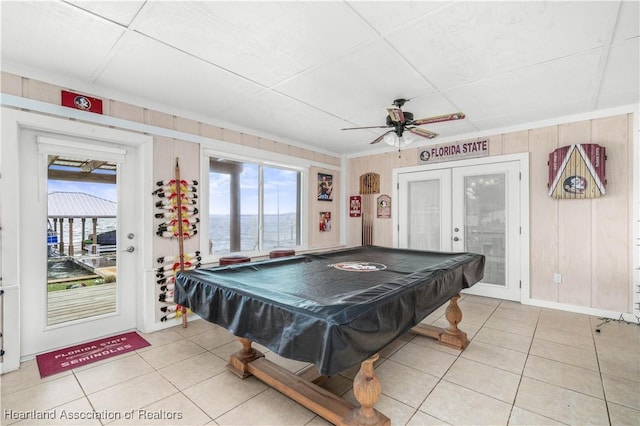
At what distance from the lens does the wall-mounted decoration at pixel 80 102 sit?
272 centimetres

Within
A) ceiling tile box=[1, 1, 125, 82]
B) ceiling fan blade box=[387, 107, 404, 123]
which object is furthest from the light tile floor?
ceiling tile box=[1, 1, 125, 82]

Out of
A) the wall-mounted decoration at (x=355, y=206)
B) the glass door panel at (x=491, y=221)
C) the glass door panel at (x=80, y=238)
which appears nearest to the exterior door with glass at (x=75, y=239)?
the glass door panel at (x=80, y=238)

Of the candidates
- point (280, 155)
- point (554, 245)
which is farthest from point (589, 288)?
point (280, 155)

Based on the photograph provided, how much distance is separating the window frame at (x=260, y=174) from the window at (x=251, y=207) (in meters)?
0.06

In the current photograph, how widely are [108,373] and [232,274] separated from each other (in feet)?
4.19

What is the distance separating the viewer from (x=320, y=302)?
1.60 metres

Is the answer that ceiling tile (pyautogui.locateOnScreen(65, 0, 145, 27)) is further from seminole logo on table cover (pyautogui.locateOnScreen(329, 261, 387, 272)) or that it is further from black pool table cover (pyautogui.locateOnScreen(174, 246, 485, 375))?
seminole logo on table cover (pyautogui.locateOnScreen(329, 261, 387, 272))

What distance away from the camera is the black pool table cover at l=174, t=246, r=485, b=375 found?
52.6 inches

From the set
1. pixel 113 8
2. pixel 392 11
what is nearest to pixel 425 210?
pixel 392 11

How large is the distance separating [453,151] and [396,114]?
2.41m

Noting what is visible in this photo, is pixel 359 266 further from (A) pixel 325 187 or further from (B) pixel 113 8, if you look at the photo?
(A) pixel 325 187

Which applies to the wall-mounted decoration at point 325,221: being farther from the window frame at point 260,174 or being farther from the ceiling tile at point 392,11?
the ceiling tile at point 392,11

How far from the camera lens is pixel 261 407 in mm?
1979

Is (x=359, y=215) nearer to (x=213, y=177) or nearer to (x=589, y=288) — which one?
(x=213, y=177)
